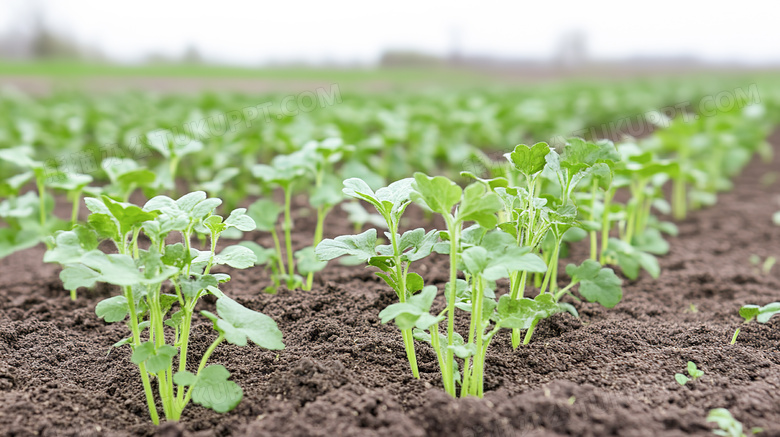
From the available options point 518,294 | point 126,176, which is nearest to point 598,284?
point 518,294

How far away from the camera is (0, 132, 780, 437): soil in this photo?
1.29 meters

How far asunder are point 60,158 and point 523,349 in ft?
12.4

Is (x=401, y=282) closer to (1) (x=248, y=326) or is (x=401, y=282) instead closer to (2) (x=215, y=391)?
(1) (x=248, y=326)

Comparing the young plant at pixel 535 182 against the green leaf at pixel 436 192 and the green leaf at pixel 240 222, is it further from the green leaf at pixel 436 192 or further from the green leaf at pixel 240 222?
the green leaf at pixel 240 222

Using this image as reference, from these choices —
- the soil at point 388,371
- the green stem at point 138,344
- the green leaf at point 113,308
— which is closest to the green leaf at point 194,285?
the green stem at point 138,344

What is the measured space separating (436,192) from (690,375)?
0.90 m

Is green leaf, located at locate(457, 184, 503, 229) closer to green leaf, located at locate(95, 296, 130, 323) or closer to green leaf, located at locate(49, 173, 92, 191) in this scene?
green leaf, located at locate(95, 296, 130, 323)

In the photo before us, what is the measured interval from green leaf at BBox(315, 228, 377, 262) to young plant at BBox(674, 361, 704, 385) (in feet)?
2.85

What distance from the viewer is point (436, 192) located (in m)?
1.27

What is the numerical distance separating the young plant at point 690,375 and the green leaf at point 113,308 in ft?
4.69

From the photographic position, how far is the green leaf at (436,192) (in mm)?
1238

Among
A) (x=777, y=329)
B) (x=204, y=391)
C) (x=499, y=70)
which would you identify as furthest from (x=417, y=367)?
(x=499, y=70)

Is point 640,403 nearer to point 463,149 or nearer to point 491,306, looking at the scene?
point 491,306

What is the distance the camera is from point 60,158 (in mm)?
4074
